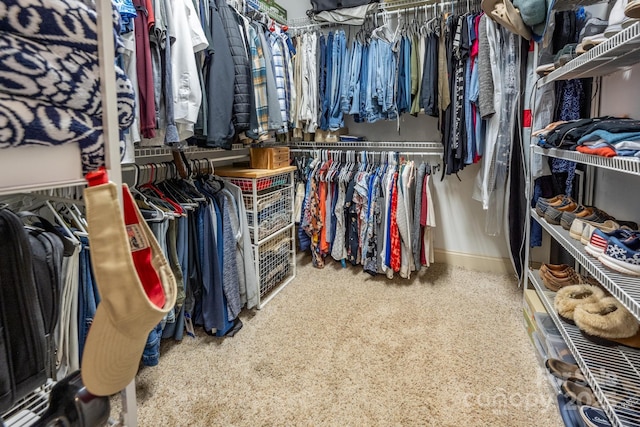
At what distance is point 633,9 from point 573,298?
1102 mm

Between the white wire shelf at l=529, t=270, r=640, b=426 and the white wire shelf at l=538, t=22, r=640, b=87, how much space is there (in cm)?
100

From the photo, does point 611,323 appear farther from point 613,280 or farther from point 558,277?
point 558,277

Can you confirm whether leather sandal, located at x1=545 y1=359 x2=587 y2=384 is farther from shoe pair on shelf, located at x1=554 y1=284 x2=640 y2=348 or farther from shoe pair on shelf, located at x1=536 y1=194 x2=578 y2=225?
shoe pair on shelf, located at x1=536 y1=194 x2=578 y2=225

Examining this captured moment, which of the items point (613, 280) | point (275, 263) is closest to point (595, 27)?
point (613, 280)

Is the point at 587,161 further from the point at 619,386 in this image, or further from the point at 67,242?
the point at 67,242

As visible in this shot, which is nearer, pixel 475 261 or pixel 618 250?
pixel 618 250

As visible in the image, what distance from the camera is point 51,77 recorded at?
21.3 inches

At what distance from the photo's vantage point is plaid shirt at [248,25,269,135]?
6.54 ft

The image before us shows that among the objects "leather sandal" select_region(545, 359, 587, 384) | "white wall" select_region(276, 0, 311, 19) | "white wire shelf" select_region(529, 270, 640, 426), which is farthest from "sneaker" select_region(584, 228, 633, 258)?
"white wall" select_region(276, 0, 311, 19)

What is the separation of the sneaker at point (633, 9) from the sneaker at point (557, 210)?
0.96 m

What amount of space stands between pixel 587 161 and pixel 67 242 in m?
1.67

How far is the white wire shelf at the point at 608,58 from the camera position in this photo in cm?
99

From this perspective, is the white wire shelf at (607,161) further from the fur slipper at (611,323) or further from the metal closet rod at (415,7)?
the metal closet rod at (415,7)

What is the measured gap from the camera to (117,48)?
731 mm
